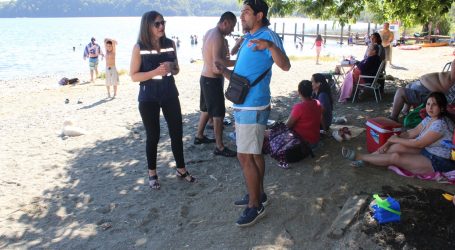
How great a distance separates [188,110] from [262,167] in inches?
204

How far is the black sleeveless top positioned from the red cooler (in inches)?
99.0

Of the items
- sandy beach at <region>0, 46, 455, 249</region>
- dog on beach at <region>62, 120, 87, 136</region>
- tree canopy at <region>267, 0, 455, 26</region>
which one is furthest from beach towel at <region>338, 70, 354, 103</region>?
dog on beach at <region>62, 120, 87, 136</region>

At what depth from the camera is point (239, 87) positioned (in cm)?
305

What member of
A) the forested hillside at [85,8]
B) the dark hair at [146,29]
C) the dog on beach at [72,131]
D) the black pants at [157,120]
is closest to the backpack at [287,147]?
the black pants at [157,120]

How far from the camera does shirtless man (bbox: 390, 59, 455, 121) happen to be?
5427 mm

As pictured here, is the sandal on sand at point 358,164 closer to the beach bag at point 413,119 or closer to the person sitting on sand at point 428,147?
the person sitting on sand at point 428,147

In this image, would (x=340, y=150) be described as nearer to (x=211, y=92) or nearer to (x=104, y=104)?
(x=211, y=92)

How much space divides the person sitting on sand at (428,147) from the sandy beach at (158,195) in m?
Result: 0.18

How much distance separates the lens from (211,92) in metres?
4.82

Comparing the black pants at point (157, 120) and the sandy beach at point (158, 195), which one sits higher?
the black pants at point (157, 120)

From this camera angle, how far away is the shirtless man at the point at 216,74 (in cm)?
445

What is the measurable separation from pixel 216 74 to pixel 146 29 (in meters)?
1.25

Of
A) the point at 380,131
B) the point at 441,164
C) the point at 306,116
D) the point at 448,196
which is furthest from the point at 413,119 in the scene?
the point at 448,196

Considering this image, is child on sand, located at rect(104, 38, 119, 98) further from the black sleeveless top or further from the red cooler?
the red cooler
